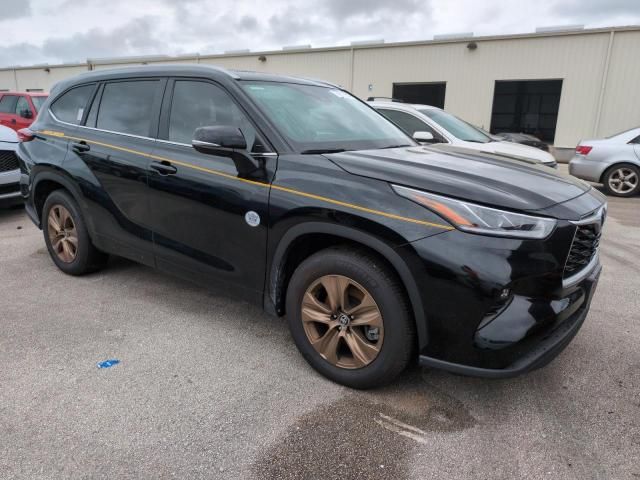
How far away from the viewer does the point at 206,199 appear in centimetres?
306

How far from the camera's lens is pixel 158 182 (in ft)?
11.0

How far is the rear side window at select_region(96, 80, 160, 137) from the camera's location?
3570 mm

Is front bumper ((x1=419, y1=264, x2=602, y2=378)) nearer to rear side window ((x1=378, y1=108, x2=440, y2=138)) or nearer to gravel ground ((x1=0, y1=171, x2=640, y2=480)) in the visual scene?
gravel ground ((x1=0, y1=171, x2=640, y2=480))

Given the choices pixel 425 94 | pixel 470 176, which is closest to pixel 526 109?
pixel 425 94

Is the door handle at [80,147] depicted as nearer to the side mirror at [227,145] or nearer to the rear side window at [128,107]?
the rear side window at [128,107]

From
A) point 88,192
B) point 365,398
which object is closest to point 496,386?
point 365,398

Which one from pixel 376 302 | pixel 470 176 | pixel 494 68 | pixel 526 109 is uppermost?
pixel 494 68

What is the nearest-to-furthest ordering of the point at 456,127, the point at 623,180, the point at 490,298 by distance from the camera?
1. the point at 490,298
2. the point at 456,127
3. the point at 623,180

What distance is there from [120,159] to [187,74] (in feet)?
2.72

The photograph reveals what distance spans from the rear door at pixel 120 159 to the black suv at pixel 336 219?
0.5 inches

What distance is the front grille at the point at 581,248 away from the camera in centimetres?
240

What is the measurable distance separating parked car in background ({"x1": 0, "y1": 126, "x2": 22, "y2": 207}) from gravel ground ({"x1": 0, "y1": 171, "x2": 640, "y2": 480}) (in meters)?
3.49

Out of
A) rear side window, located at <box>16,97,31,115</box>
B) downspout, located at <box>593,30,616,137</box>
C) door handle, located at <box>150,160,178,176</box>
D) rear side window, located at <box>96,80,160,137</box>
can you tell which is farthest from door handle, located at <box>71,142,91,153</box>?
downspout, located at <box>593,30,616,137</box>

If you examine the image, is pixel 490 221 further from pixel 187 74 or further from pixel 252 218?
pixel 187 74
